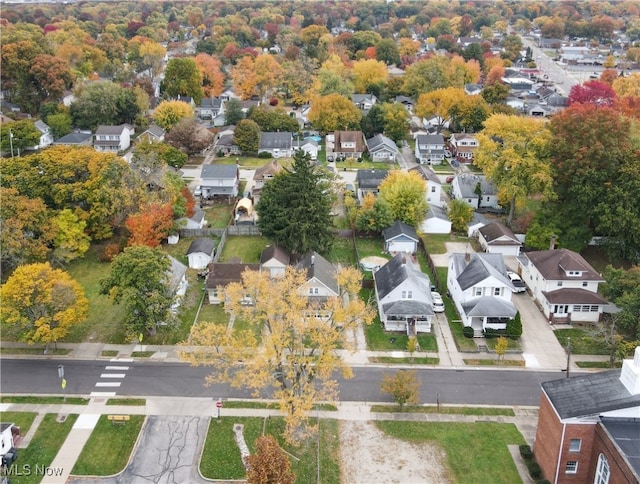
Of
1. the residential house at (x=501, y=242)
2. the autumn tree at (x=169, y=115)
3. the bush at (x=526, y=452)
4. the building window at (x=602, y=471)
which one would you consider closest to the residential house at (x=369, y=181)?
the residential house at (x=501, y=242)

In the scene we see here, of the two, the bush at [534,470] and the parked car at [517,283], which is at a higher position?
the bush at [534,470]

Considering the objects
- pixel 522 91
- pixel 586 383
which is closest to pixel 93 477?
pixel 586 383

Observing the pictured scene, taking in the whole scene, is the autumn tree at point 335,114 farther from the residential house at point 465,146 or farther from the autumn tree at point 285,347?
the autumn tree at point 285,347

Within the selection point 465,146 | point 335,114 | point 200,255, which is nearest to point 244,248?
point 200,255

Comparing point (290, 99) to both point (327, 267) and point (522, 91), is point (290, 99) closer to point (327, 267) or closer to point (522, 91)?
point (522, 91)

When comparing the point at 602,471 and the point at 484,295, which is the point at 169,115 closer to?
the point at 484,295

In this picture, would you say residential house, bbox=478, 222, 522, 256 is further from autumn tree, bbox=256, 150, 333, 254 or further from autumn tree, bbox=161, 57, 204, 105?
autumn tree, bbox=161, 57, 204, 105

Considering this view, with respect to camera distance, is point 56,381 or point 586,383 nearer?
point 586,383
